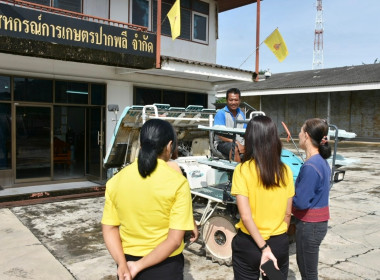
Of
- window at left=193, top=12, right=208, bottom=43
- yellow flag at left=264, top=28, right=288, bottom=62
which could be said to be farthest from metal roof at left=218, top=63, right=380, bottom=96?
yellow flag at left=264, top=28, right=288, bottom=62

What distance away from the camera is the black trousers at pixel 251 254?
2.46 meters

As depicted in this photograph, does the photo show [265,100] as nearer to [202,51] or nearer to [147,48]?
[202,51]

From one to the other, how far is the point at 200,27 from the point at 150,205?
11967 millimetres

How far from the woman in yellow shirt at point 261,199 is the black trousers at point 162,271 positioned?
0.58 meters

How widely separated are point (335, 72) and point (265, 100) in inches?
276

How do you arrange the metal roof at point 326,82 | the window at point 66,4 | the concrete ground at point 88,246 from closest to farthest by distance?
the concrete ground at point 88,246, the window at point 66,4, the metal roof at point 326,82

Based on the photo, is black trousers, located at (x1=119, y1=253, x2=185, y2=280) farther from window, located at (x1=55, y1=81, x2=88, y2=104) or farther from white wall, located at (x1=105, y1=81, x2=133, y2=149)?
white wall, located at (x1=105, y1=81, x2=133, y2=149)

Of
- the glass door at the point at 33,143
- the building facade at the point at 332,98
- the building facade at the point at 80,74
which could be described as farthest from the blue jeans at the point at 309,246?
the building facade at the point at 332,98

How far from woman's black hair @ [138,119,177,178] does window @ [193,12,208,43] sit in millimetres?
11297

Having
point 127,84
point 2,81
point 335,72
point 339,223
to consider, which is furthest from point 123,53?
point 335,72

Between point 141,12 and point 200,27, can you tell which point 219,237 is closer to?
point 141,12

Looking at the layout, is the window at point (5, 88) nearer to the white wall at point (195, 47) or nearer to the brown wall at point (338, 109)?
the white wall at point (195, 47)

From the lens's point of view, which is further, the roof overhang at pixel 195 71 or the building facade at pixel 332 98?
the building facade at pixel 332 98

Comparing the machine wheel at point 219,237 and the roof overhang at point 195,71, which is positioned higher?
the roof overhang at point 195,71
